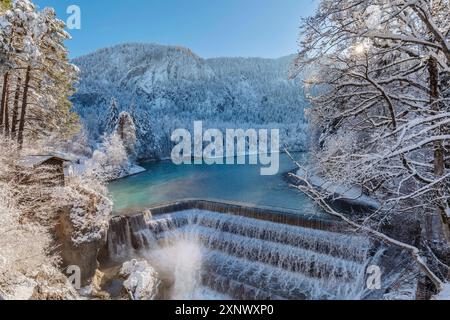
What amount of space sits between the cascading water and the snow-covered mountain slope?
54.4m

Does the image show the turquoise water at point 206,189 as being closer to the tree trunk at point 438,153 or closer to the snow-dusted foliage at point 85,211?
the snow-dusted foliage at point 85,211

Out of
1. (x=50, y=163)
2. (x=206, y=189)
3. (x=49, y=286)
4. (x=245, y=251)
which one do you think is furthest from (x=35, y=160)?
(x=206, y=189)

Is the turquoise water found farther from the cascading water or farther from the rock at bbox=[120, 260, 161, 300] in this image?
the rock at bbox=[120, 260, 161, 300]

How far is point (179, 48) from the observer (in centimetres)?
14275

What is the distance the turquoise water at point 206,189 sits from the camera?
2147cm

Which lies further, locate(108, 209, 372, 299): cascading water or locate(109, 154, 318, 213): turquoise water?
locate(109, 154, 318, 213): turquoise water

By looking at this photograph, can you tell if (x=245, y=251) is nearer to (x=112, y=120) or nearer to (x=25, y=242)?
(x=25, y=242)

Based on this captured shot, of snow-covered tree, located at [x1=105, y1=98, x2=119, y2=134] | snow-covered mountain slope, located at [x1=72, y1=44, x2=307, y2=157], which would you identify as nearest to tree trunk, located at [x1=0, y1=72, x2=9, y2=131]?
snow-covered tree, located at [x1=105, y1=98, x2=119, y2=134]

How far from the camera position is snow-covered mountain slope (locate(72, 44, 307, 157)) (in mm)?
92556

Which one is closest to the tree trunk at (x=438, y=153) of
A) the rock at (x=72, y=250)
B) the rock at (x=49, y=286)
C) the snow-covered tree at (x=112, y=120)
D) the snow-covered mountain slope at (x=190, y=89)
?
the rock at (x=49, y=286)

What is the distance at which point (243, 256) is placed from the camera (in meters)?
14.6

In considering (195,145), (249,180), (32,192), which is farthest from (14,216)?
(195,145)

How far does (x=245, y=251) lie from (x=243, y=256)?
0.86 ft
